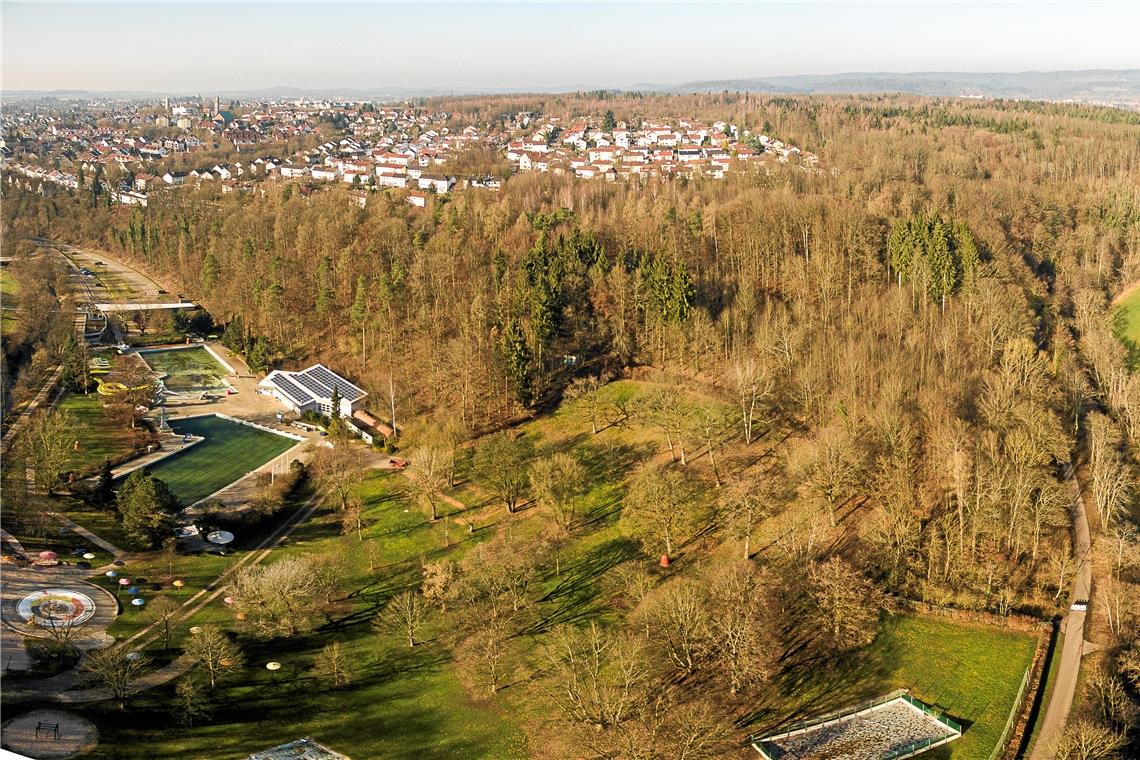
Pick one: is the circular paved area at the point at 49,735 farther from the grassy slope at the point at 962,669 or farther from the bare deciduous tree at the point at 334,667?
the grassy slope at the point at 962,669

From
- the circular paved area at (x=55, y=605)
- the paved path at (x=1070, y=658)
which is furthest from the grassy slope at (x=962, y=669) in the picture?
the circular paved area at (x=55, y=605)

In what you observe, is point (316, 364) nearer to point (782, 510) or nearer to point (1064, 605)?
point (782, 510)

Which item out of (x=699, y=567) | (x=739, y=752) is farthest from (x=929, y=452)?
(x=739, y=752)

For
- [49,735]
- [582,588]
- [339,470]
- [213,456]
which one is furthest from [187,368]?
[49,735]

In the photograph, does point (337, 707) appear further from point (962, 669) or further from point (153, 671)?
point (962, 669)

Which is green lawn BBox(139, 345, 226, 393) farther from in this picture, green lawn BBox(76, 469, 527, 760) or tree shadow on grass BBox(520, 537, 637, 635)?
tree shadow on grass BBox(520, 537, 637, 635)

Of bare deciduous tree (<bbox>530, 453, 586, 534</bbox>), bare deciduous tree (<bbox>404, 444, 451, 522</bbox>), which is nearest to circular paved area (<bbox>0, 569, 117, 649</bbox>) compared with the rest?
bare deciduous tree (<bbox>404, 444, 451, 522</bbox>)
